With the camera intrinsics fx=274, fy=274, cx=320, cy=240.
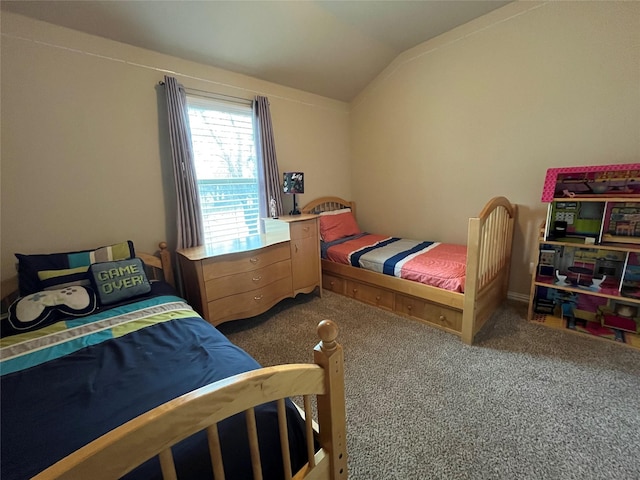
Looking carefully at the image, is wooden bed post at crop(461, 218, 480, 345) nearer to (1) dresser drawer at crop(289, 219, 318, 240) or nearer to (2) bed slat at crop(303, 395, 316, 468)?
(1) dresser drawer at crop(289, 219, 318, 240)

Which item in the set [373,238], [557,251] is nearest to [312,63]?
[373,238]

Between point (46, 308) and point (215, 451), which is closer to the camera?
point (215, 451)

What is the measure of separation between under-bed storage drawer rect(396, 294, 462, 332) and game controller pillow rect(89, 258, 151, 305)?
2.11 metres

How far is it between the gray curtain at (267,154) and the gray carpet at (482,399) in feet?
4.57

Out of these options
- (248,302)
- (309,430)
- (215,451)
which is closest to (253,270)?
(248,302)

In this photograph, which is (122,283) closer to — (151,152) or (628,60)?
(151,152)

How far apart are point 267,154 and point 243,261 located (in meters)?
1.26

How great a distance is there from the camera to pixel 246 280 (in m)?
2.36

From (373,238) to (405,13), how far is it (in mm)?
2278

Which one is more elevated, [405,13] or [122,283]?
[405,13]

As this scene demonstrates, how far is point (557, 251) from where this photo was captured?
2.38m

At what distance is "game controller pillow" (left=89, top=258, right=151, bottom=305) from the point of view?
1.78 m

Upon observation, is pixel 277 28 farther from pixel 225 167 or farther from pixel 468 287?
pixel 468 287

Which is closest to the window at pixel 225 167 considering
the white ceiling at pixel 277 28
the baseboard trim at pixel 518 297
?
the white ceiling at pixel 277 28
